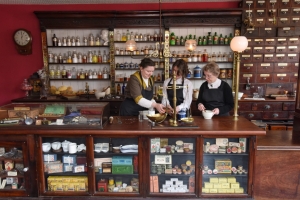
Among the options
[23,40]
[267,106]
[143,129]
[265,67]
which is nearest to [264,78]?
[265,67]

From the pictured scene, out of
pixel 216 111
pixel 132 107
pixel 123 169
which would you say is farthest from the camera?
pixel 132 107

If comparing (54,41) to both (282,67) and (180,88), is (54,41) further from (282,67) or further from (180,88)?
(282,67)

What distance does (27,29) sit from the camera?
5051 mm

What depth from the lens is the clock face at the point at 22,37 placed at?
494 cm

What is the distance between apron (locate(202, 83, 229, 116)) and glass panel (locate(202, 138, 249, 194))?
2.45ft

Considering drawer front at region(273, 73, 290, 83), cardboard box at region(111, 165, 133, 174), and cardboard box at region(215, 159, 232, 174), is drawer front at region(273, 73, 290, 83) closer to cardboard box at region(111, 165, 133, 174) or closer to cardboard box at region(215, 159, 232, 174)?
cardboard box at region(215, 159, 232, 174)

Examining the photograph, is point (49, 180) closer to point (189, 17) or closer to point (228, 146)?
point (228, 146)

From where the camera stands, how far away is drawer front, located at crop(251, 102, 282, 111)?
470 cm

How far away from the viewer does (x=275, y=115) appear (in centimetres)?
471

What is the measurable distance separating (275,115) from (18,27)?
550 cm

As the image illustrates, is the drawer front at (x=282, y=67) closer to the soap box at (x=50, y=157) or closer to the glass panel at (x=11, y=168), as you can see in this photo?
the soap box at (x=50, y=157)

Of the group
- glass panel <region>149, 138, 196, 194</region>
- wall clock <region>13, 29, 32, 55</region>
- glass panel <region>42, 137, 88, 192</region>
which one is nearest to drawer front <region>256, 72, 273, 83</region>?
glass panel <region>149, 138, 196, 194</region>

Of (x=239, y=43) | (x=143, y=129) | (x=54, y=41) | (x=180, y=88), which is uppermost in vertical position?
(x=54, y=41)

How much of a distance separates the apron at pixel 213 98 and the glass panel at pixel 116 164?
1.17 meters
